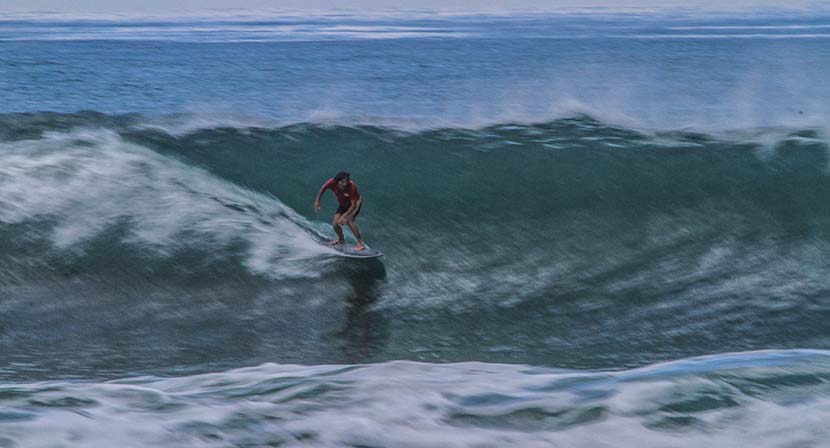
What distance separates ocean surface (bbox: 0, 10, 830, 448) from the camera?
19.2 ft

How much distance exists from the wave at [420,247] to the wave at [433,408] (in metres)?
0.71

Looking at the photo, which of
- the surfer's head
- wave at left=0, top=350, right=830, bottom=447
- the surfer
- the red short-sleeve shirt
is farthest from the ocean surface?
the surfer's head

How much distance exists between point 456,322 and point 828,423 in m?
3.33

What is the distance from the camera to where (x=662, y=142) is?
14.7m

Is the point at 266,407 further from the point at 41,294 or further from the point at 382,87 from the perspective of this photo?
the point at 382,87

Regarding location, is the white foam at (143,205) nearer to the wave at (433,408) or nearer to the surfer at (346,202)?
the surfer at (346,202)

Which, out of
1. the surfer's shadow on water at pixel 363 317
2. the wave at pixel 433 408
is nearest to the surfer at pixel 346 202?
the surfer's shadow on water at pixel 363 317

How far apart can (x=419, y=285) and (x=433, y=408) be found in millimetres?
Result: 3218

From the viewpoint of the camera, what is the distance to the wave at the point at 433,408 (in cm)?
559

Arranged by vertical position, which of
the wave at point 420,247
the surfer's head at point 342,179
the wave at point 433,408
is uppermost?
the surfer's head at point 342,179

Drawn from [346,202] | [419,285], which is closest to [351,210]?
[346,202]

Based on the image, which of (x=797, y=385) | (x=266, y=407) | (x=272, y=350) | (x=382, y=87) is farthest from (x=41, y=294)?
(x=382, y=87)

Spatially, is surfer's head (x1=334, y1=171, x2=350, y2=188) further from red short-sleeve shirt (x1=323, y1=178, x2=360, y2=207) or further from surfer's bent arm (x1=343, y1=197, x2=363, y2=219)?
surfer's bent arm (x1=343, y1=197, x2=363, y2=219)

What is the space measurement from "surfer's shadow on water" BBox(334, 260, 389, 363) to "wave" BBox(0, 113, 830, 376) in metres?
0.03
